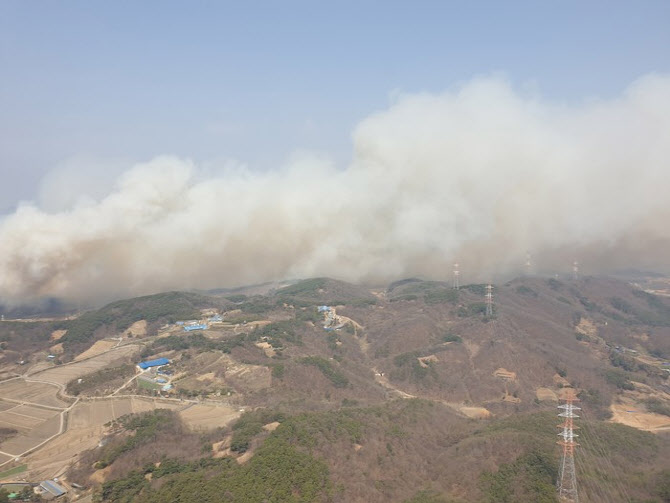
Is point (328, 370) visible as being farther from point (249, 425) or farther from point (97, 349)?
point (97, 349)

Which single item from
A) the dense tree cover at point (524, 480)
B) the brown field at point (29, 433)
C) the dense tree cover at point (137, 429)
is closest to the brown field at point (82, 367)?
the brown field at point (29, 433)

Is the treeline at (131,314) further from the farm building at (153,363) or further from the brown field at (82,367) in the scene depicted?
the farm building at (153,363)

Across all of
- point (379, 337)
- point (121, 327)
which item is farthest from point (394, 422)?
point (121, 327)

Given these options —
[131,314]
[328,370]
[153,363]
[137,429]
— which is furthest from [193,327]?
[137,429]

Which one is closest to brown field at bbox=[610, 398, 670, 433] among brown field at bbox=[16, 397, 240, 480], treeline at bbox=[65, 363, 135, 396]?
brown field at bbox=[16, 397, 240, 480]

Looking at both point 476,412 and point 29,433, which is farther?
point 476,412

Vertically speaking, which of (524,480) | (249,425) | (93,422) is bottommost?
(524,480)
